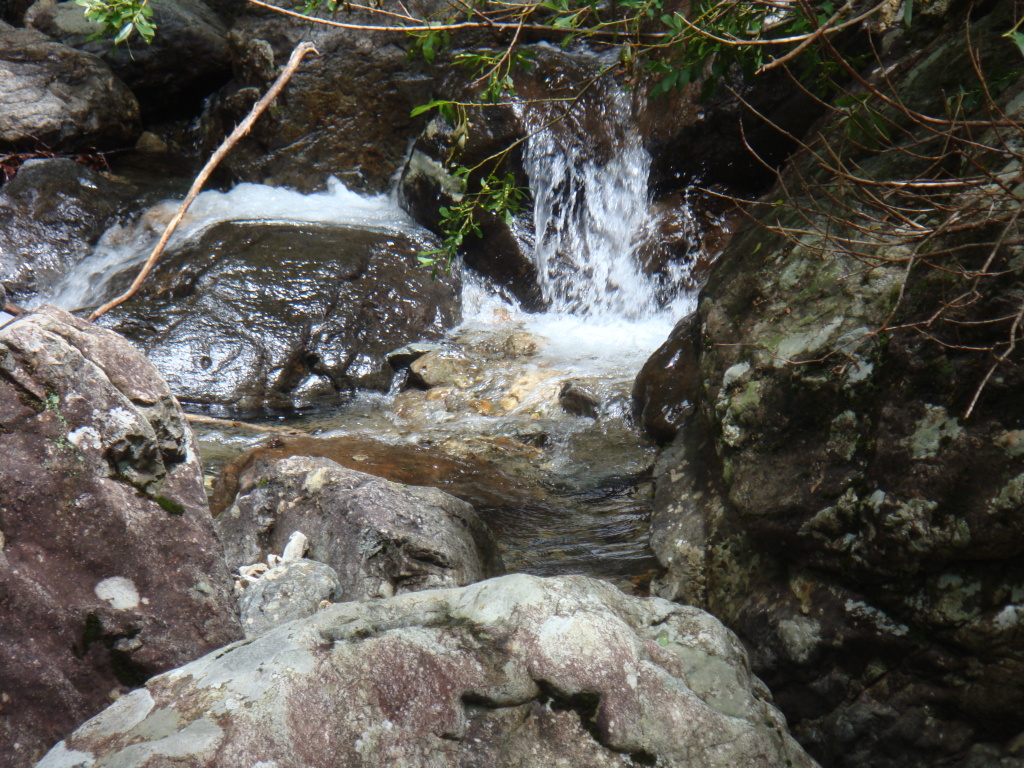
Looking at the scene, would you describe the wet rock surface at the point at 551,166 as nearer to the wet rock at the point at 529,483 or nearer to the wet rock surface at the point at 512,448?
the wet rock surface at the point at 512,448

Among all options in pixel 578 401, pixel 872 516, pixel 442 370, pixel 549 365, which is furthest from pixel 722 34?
pixel 442 370

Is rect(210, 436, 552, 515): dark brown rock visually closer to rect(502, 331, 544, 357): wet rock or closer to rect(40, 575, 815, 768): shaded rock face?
rect(502, 331, 544, 357): wet rock

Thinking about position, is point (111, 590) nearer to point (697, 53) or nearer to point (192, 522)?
point (192, 522)

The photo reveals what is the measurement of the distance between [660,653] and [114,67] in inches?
535

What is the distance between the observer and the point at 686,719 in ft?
6.11

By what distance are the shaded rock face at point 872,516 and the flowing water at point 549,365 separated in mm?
1111

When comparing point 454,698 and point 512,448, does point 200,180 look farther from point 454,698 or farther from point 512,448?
point 454,698

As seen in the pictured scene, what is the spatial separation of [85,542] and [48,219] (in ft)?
28.6

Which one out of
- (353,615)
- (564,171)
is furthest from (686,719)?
(564,171)

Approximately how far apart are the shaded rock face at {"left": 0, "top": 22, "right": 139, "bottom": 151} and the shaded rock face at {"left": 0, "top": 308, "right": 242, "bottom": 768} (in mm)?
10185

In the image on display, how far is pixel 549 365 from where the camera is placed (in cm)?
753

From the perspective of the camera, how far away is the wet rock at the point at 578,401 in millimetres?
6344

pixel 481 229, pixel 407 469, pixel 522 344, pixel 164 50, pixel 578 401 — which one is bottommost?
pixel 407 469

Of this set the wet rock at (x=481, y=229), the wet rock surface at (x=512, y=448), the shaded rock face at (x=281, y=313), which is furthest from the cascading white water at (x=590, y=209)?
the shaded rock face at (x=281, y=313)
